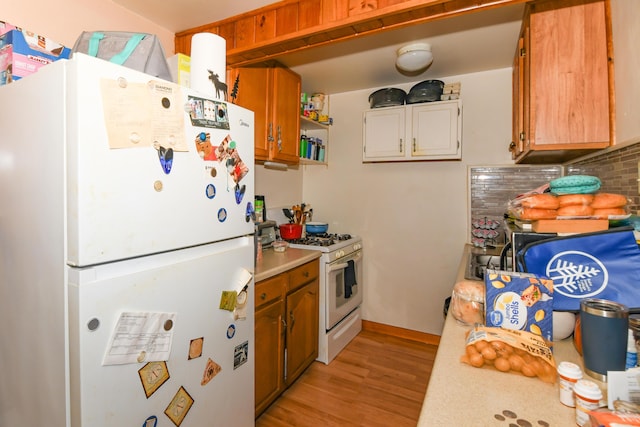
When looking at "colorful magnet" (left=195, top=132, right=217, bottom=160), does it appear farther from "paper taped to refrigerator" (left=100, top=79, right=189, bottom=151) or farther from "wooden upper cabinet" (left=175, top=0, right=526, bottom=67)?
"wooden upper cabinet" (left=175, top=0, right=526, bottom=67)

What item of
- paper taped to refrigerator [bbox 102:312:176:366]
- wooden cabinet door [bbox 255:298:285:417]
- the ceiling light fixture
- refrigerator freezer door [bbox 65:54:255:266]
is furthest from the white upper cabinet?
paper taped to refrigerator [bbox 102:312:176:366]

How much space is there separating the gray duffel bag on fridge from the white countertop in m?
1.42

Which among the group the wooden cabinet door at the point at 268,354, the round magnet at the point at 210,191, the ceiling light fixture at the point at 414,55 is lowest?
the wooden cabinet door at the point at 268,354

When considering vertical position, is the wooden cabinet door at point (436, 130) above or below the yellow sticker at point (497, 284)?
above

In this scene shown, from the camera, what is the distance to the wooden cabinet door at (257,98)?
204cm

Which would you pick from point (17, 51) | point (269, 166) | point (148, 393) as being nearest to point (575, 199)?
point (148, 393)

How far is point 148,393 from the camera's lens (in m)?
1.04

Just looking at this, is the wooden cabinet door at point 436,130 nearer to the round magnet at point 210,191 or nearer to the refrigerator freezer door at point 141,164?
the refrigerator freezer door at point 141,164

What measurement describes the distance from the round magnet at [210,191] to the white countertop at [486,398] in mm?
991

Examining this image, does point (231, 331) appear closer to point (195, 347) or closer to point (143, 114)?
point (195, 347)

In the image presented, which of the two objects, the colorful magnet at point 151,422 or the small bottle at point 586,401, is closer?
the small bottle at point 586,401

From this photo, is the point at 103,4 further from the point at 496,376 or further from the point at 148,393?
the point at 496,376

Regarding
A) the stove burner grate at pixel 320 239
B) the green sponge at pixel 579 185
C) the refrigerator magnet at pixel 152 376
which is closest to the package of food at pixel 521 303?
the green sponge at pixel 579 185

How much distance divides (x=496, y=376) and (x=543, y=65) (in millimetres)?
1508
